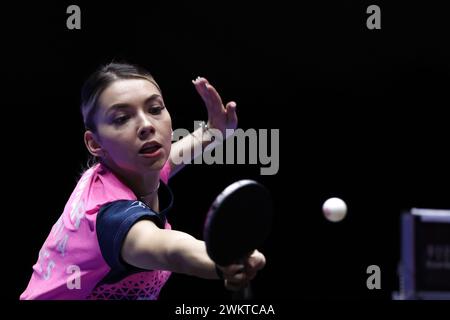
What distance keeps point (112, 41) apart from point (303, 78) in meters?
1.06

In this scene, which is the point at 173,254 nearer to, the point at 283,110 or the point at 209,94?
the point at 209,94

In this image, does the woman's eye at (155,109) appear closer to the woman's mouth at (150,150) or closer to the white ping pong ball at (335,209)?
the woman's mouth at (150,150)

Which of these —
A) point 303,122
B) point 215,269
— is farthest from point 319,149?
point 215,269

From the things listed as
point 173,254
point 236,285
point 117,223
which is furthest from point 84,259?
point 236,285

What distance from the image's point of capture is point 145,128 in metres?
2.07

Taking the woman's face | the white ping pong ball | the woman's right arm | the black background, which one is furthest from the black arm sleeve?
the black background

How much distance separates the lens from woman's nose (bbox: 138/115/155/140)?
207 centimetres

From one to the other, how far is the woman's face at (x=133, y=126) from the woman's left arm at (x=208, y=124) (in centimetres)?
28

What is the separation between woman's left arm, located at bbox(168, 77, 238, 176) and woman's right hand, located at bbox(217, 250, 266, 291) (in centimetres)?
97

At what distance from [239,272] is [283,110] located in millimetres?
2386

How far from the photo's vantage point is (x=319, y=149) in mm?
3895

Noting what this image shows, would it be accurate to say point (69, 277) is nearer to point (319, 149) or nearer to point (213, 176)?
point (213, 176)

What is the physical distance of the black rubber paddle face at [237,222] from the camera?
1.45 metres

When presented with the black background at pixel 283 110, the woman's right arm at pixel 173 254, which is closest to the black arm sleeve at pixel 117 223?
the woman's right arm at pixel 173 254
